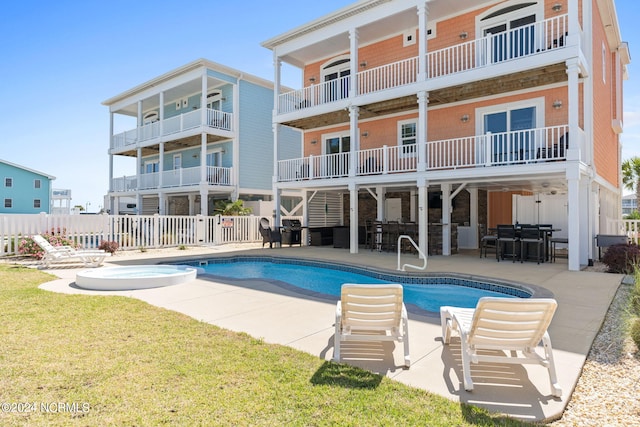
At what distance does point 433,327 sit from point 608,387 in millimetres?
2084

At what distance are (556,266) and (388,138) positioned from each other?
8104mm

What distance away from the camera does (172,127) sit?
22.3 m

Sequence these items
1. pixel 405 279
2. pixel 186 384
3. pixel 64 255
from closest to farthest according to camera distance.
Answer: pixel 186 384 < pixel 405 279 < pixel 64 255

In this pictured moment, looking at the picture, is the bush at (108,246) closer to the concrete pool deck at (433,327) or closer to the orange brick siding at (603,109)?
the concrete pool deck at (433,327)

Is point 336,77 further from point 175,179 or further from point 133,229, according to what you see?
point 175,179

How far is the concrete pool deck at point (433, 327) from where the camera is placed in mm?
3295

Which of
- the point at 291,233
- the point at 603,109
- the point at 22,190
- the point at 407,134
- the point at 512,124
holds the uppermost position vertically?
the point at 603,109

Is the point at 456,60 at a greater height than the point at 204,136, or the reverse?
the point at 456,60

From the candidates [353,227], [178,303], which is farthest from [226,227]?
[178,303]

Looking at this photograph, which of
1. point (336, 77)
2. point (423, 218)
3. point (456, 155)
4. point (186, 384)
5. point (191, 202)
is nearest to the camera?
point (186, 384)

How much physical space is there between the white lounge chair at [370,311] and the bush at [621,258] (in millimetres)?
7860

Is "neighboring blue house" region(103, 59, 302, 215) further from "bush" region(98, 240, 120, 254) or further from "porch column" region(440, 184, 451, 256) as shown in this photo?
"porch column" region(440, 184, 451, 256)

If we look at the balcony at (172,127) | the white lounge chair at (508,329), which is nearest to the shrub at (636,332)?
the white lounge chair at (508,329)

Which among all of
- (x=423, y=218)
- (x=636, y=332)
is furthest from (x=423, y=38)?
(x=636, y=332)
